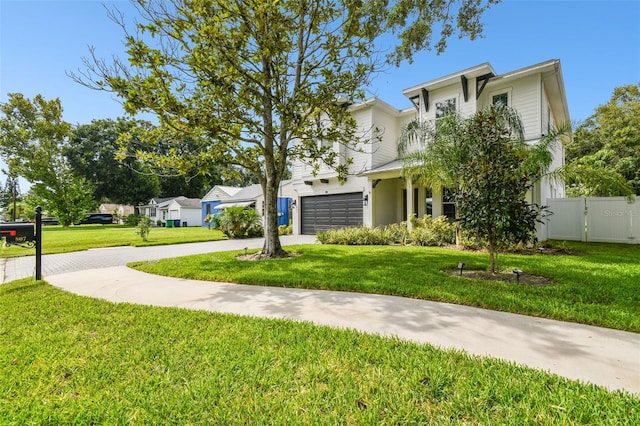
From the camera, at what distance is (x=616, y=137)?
21.8 m

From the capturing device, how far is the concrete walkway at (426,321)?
258cm

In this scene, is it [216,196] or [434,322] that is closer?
[434,322]

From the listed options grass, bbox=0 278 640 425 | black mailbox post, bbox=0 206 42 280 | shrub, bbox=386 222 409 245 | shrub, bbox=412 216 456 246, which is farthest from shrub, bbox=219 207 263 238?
grass, bbox=0 278 640 425

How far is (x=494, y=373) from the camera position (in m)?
2.37

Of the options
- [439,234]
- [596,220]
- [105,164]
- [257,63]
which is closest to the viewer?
[257,63]

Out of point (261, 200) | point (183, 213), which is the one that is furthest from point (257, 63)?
point (183, 213)

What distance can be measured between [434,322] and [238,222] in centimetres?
1395

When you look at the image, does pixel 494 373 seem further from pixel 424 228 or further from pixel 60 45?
pixel 60 45

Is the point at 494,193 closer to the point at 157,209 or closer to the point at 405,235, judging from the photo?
the point at 405,235

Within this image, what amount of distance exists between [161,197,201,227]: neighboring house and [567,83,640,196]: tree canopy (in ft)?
116

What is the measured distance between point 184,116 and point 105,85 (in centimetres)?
178

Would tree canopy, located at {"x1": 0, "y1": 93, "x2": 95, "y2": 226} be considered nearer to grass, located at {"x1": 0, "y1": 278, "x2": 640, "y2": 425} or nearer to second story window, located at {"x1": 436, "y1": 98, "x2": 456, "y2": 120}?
grass, located at {"x1": 0, "y1": 278, "x2": 640, "y2": 425}

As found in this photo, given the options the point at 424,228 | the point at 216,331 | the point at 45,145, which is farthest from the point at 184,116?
the point at 45,145

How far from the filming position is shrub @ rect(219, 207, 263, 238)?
52.7 feet
